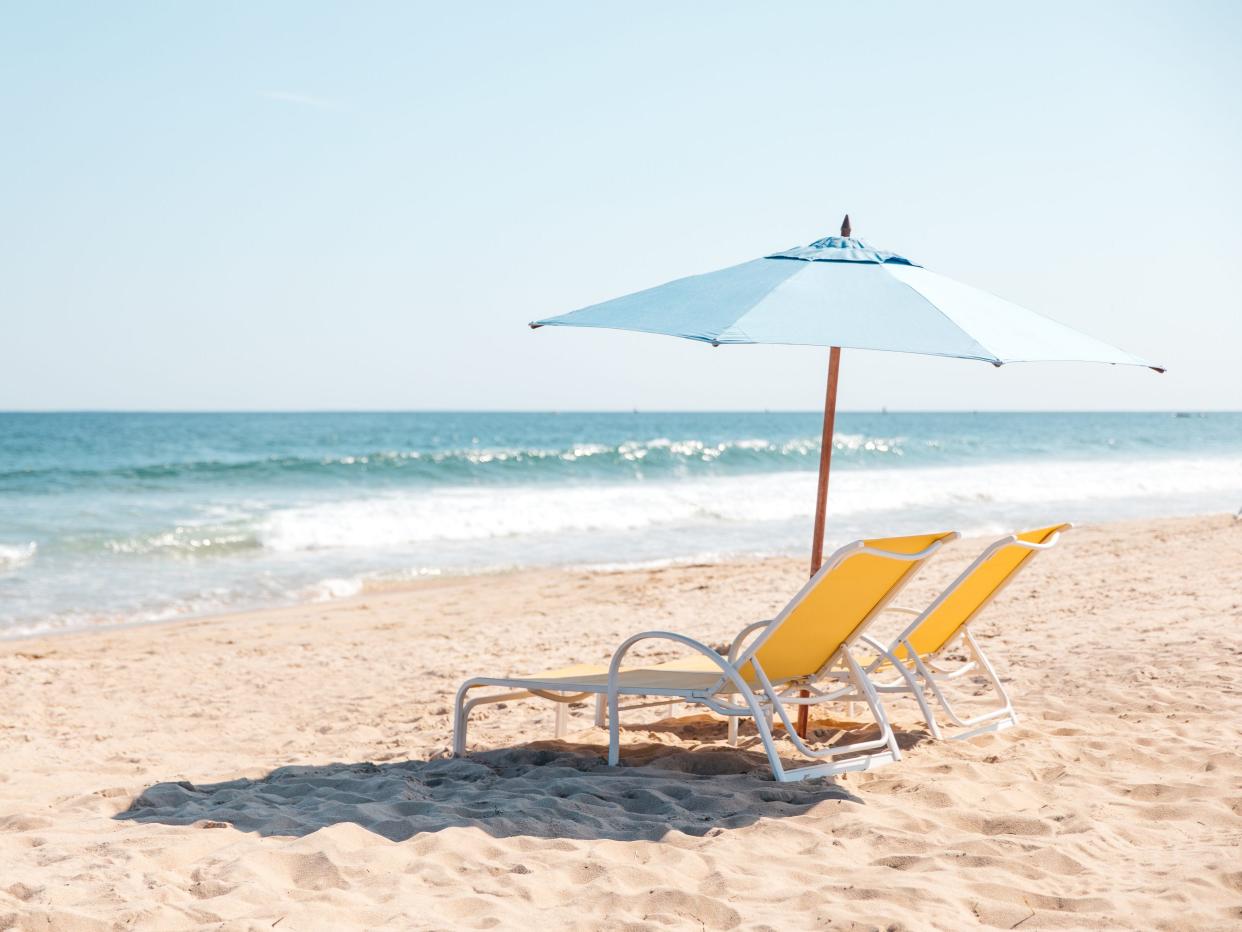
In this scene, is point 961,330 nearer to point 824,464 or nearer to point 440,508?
point 824,464

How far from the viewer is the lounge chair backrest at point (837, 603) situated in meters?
3.84

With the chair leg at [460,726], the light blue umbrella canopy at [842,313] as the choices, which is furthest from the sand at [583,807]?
the light blue umbrella canopy at [842,313]

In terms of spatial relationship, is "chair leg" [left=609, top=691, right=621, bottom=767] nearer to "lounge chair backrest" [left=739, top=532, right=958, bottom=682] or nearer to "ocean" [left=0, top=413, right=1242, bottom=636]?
"lounge chair backrest" [left=739, top=532, right=958, bottom=682]

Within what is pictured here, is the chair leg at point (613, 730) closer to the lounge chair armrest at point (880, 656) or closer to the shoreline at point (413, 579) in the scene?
the lounge chair armrest at point (880, 656)

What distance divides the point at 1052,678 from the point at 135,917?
15.4 ft

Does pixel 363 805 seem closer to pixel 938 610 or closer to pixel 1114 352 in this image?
pixel 938 610

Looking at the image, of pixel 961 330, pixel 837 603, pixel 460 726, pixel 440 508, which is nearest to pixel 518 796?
pixel 460 726

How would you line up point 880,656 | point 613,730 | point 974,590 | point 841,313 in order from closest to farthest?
point 841,313, point 613,730, point 880,656, point 974,590

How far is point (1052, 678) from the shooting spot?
236 inches

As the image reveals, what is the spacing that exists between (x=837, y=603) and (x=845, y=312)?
1.03m

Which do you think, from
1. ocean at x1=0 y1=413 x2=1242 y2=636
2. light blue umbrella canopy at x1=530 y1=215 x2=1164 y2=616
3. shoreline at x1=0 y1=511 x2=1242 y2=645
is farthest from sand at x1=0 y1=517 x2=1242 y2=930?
ocean at x1=0 y1=413 x2=1242 y2=636

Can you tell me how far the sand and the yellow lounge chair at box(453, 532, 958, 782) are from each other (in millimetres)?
222

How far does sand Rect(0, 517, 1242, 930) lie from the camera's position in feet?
9.83

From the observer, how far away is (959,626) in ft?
16.1
